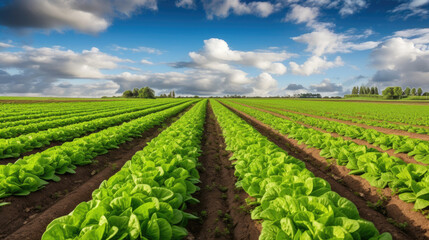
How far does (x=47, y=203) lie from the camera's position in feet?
19.1

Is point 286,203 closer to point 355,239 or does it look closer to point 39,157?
point 355,239

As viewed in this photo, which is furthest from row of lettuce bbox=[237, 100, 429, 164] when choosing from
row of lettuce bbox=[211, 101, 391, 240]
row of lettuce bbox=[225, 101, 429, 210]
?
row of lettuce bbox=[211, 101, 391, 240]

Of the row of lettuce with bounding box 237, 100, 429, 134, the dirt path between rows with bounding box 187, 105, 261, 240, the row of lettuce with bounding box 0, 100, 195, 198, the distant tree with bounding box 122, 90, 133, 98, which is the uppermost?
the distant tree with bounding box 122, 90, 133, 98

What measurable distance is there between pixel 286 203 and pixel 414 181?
141 inches

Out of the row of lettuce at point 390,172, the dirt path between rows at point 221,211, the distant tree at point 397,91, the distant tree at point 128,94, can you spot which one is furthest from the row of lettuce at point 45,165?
the distant tree at point 397,91

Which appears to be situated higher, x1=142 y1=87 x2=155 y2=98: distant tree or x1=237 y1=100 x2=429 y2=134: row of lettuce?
x1=142 y1=87 x2=155 y2=98: distant tree

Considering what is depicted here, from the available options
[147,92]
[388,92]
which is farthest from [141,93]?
[388,92]

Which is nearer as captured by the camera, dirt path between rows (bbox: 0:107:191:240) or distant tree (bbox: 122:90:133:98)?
dirt path between rows (bbox: 0:107:191:240)

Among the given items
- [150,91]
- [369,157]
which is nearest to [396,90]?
[150,91]

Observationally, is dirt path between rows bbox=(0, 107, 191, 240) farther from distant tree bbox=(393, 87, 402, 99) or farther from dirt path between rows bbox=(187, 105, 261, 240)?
distant tree bbox=(393, 87, 402, 99)

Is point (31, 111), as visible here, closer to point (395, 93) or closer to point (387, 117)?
point (387, 117)

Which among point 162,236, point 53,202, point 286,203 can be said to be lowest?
point 53,202

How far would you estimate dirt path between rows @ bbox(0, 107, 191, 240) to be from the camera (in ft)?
14.9

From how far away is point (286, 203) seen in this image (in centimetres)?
347
